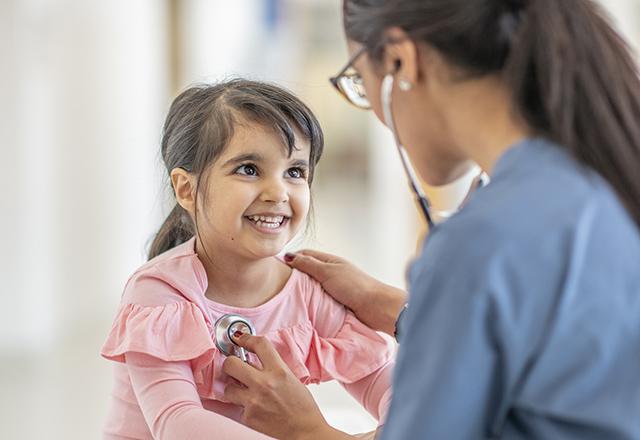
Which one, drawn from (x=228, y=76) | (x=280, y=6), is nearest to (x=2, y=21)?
(x=228, y=76)

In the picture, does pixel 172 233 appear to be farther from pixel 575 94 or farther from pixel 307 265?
pixel 575 94

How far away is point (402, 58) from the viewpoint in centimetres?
102

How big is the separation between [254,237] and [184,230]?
204 millimetres

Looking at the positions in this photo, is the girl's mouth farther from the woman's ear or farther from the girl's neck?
the woman's ear

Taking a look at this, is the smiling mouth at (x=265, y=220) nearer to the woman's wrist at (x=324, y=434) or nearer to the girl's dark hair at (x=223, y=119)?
the girl's dark hair at (x=223, y=119)

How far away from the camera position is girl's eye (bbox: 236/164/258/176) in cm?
132

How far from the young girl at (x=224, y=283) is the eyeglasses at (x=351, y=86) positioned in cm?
15

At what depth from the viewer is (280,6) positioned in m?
8.02

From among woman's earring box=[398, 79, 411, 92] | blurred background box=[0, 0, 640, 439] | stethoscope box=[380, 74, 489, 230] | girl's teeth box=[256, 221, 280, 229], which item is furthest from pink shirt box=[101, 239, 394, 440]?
blurred background box=[0, 0, 640, 439]

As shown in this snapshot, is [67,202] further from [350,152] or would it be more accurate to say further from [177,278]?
[350,152]

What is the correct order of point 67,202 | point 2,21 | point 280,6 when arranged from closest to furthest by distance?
point 2,21
point 67,202
point 280,6

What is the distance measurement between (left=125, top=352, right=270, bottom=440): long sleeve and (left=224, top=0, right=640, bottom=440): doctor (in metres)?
0.33

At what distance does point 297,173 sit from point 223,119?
0.12 m

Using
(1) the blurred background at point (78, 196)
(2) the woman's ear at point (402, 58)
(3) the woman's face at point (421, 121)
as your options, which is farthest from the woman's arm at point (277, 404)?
(1) the blurred background at point (78, 196)
